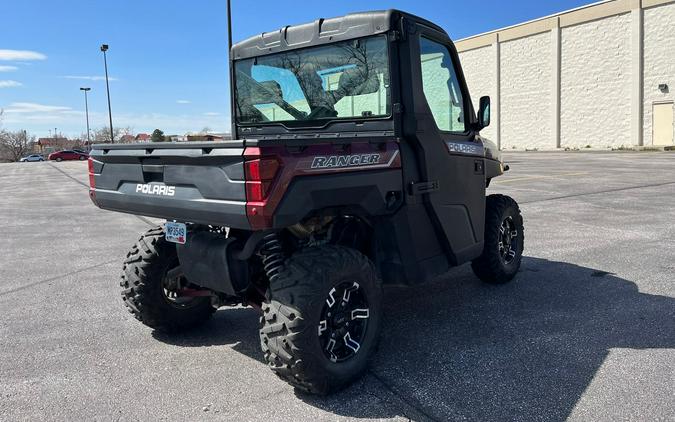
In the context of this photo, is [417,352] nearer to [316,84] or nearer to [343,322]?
[343,322]

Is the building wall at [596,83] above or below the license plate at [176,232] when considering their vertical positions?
above

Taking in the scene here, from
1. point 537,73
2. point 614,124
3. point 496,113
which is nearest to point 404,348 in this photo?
point 614,124

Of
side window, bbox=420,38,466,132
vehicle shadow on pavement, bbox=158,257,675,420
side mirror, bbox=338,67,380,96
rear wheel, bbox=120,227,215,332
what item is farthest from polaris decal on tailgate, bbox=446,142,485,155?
rear wheel, bbox=120,227,215,332

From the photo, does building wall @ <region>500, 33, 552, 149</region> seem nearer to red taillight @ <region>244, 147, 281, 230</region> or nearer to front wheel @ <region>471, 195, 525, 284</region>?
front wheel @ <region>471, 195, 525, 284</region>

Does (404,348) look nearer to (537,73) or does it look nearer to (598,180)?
(598,180)

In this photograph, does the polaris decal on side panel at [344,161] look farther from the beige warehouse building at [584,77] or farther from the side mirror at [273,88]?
the beige warehouse building at [584,77]

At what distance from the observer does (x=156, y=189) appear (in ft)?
11.7

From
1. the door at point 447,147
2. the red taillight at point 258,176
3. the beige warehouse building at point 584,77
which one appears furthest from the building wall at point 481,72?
the red taillight at point 258,176

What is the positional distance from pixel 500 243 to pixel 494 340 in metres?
1.63

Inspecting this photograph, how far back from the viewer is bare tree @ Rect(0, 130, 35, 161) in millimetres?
81188

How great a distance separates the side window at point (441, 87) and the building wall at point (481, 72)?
42524mm

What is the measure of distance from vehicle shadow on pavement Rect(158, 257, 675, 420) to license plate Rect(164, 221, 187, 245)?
1.03m

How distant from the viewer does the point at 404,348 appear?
13.5 ft

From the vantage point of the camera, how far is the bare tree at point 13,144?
81.2m
